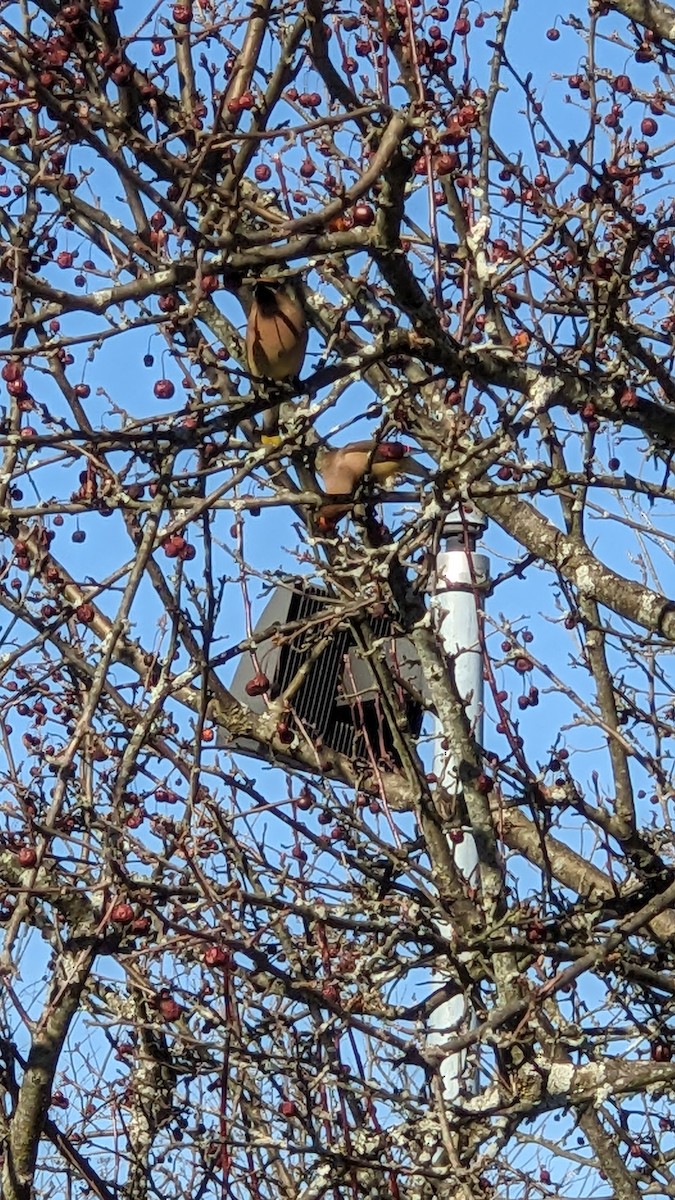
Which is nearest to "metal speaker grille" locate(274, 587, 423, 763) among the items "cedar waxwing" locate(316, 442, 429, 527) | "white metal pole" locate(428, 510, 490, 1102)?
"white metal pole" locate(428, 510, 490, 1102)

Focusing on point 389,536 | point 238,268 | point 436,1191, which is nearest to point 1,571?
point 389,536

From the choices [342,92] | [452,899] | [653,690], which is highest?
[342,92]

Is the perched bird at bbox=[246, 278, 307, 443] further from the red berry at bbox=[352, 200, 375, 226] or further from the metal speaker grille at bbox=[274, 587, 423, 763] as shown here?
the metal speaker grille at bbox=[274, 587, 423, 763]

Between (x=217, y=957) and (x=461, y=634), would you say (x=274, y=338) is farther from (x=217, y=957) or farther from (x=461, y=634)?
(x=217, y=957)

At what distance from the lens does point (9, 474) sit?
2344mm

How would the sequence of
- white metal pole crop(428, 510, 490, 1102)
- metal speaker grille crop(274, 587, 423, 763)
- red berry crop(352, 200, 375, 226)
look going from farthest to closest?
1. metal speaker grille crop(274, 587, 423, 763)
2. white metal pole crop(428, 510, 490, 1102)
3. red berry crop(352, 200, 375, 226)

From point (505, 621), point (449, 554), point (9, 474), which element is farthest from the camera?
point (449, 554)

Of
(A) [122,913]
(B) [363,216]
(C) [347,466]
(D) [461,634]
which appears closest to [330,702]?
(D) [461,634]

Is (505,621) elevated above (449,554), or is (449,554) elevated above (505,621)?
(449,554)

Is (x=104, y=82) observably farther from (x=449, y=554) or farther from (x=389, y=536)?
(x=449, y=554)

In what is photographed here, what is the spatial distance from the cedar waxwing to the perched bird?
14 cm

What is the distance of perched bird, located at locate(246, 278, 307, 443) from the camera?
302 centimetres

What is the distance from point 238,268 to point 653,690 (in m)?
2.01

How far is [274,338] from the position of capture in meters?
3.02
